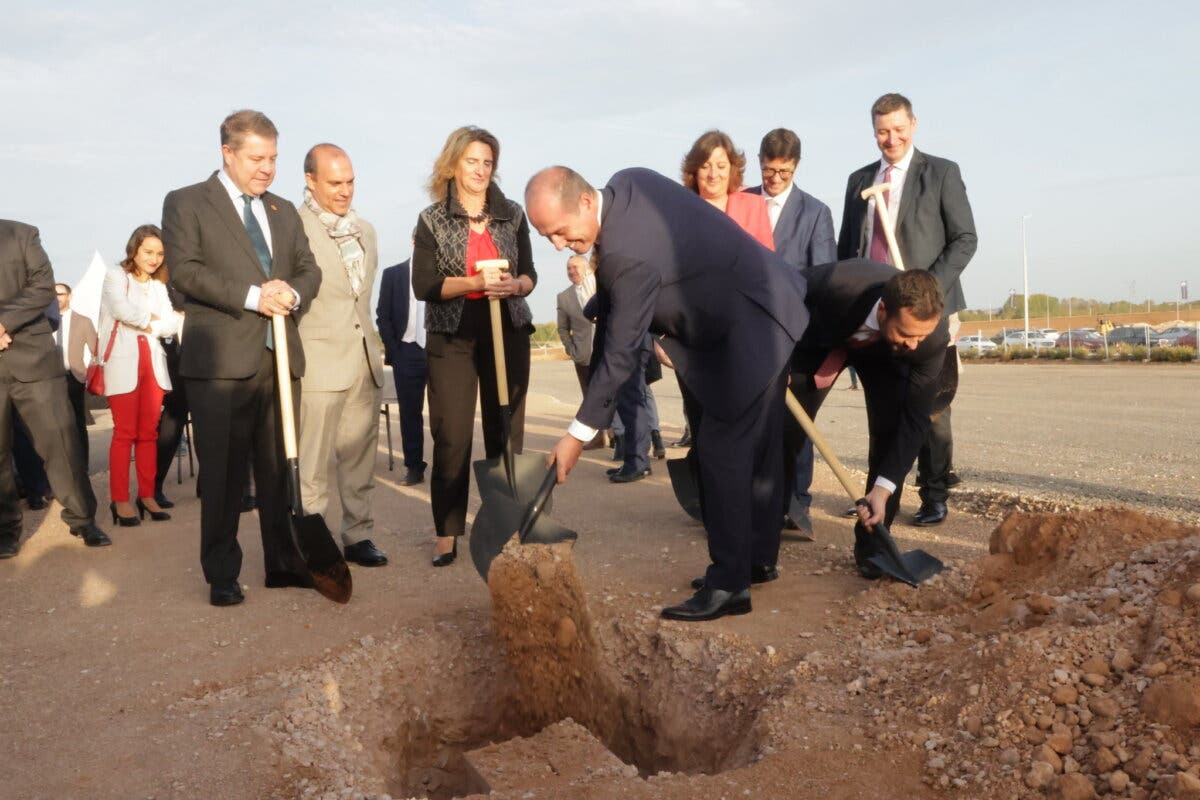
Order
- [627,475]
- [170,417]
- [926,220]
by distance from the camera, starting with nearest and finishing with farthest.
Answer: [926,220]
[170,417]
[627,475]

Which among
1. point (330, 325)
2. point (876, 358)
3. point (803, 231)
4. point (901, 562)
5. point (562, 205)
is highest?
point (803, 231)

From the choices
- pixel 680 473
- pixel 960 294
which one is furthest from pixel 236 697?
pixel 960 294

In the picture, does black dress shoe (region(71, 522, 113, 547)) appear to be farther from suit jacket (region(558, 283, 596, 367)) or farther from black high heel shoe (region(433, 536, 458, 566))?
suit jacket (region(558, 283, 596, 367))

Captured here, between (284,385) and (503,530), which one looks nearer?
(503,530)

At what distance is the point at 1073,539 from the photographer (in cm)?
416

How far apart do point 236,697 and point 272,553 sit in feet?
4.70

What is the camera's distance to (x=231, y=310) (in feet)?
15.4

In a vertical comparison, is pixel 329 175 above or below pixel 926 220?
above

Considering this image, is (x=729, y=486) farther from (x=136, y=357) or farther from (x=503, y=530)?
(x=136, y=357)

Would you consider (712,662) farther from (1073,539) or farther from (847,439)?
(847,439)

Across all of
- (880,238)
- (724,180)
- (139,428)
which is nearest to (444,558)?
(724,180)

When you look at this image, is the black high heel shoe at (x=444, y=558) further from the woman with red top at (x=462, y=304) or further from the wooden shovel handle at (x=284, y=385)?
the wooden shovel handle at (x=284, y=385)

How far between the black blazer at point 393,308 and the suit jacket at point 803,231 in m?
3.86

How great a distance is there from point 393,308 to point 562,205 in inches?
219
